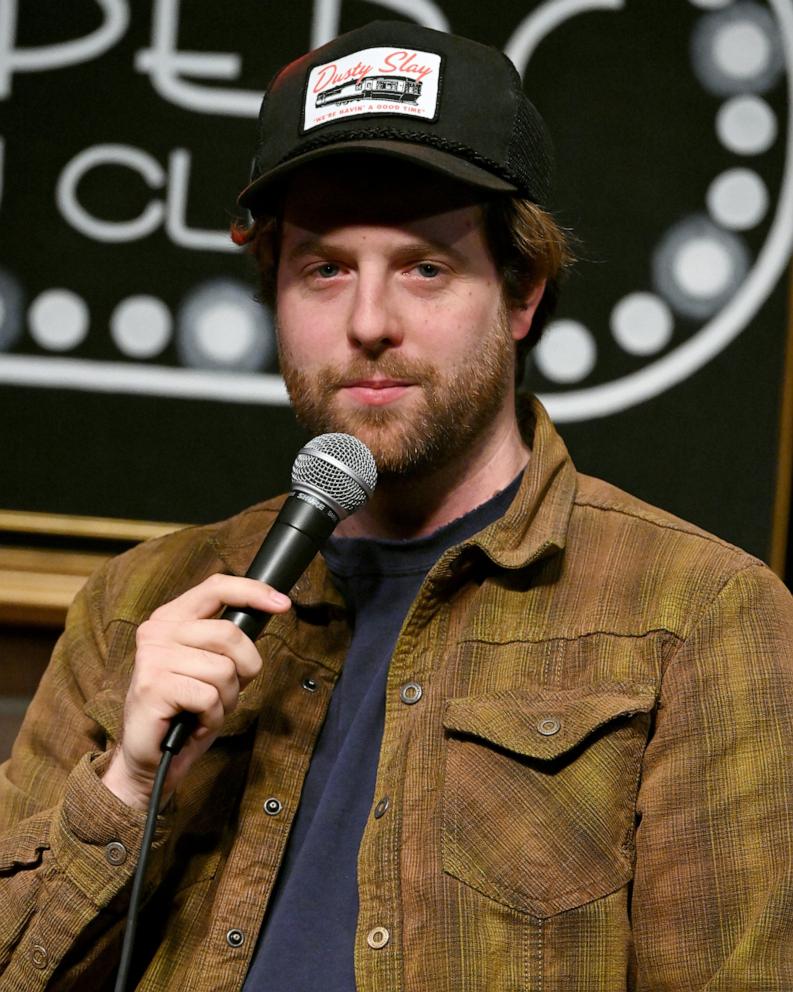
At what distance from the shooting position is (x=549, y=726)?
113cm

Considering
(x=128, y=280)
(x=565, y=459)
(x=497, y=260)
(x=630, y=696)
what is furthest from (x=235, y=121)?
(x=630, y=696)

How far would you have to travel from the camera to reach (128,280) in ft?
5.65

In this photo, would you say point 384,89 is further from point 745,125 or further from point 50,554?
point 50,554

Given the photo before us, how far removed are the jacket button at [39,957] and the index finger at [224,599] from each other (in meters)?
0.33

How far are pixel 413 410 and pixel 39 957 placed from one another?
57 centimetres

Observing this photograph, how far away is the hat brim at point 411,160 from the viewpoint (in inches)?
47.5

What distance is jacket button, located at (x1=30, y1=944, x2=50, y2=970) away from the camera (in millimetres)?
1155

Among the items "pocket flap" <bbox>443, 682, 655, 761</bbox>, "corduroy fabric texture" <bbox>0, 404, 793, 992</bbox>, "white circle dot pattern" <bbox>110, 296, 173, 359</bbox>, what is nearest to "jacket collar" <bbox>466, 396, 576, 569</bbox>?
"corduroy fabric texture" <bbox>0, 404, 793, 992</bbox>

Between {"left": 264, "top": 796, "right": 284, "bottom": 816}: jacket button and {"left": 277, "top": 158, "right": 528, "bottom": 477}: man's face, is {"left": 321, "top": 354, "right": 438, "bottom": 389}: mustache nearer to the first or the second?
{"left": 277, "top": 158, "right": 528, "bottom": 477}: man's face

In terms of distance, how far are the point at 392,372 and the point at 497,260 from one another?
18cm

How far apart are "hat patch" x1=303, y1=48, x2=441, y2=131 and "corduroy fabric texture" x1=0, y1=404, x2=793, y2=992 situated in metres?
0.34

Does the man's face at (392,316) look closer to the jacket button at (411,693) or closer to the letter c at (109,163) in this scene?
the jacket button at (411,693)

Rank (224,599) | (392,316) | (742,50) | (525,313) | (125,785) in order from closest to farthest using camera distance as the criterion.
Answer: (224,599), (125,785), (392,316), (525,313), (742,50)

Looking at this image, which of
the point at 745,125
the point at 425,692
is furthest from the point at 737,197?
the point at 425,692
